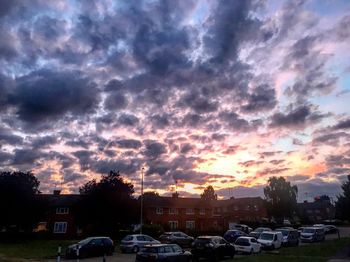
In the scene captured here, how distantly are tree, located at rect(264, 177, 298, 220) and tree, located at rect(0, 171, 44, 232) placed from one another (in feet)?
220

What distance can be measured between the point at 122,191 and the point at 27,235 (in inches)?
632

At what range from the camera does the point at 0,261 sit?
25.5 meters

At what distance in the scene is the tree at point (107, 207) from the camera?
54.7 meters

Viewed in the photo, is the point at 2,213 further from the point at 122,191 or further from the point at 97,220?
the point at 122,191

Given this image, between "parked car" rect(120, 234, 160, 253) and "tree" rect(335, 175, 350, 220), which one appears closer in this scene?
"parked car" rect(120, 234, 160, 253)

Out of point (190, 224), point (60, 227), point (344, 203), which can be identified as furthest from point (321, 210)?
point (60, 227)

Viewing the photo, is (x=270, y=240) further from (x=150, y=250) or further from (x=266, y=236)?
(x=150, y=250)

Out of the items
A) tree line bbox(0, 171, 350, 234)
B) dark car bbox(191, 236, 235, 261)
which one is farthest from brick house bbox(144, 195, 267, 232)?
dark car bbox(191, 236, 235, 261)

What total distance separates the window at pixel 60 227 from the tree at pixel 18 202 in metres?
9.78

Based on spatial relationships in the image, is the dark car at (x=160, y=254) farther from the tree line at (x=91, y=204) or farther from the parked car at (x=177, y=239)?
the tree line at (x=91, y=204)

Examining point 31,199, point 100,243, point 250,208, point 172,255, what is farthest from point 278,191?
point 172,255

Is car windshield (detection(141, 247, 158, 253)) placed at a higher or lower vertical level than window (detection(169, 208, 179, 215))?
lower

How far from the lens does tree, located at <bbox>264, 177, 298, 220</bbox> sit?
10538cm

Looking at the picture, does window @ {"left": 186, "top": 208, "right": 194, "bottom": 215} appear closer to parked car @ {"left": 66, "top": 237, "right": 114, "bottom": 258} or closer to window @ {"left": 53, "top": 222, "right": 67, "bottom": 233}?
window @ {"left": 53, "top": 222, "right": 67, "bottom": 233}
